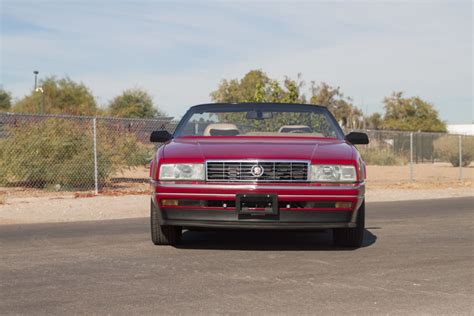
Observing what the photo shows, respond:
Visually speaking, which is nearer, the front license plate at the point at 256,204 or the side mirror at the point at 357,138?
the front license plate at the point at 256,204

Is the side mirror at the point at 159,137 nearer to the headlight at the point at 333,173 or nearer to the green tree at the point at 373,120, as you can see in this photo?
the headlight at the point at 333,173

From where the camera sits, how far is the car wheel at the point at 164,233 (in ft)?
24.4

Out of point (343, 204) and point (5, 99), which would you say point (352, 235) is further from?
point (5, 99)

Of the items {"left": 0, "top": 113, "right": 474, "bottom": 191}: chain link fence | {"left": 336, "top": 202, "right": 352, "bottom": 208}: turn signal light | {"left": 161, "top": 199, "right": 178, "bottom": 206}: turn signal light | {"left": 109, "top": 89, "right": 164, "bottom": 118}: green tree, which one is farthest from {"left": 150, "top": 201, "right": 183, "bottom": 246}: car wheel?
{"left": 109, "top": 89, "right": 164, "bottom": 118}: green tree

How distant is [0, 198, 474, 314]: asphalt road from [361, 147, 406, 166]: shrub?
19500 mm

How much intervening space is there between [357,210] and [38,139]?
11188 mm

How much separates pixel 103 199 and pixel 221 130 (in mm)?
7521

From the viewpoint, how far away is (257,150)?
703 cm

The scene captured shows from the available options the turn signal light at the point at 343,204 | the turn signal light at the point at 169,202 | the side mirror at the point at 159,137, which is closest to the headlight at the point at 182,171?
the turn signal light at the point at 169,202

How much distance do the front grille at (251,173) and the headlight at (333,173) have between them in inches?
3.8

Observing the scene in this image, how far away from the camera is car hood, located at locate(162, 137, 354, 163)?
6.89 m

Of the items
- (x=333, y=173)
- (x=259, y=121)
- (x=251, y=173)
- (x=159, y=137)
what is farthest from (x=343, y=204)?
(x=159, y=137)

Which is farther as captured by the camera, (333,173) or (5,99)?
(5,99)

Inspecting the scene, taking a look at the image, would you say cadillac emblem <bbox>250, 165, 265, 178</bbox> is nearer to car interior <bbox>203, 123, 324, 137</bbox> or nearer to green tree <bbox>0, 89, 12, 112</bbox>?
car interior <bbox>203, 123, 324, 137</bbox>
